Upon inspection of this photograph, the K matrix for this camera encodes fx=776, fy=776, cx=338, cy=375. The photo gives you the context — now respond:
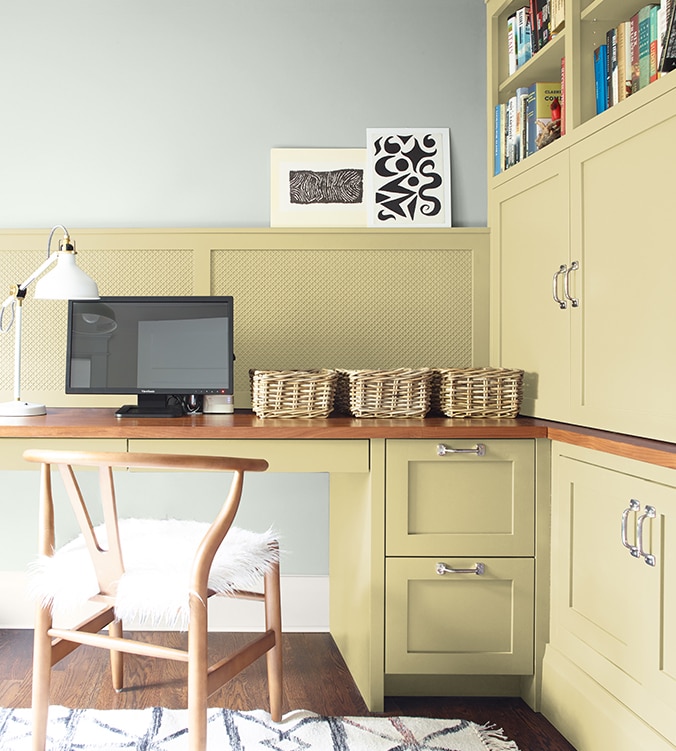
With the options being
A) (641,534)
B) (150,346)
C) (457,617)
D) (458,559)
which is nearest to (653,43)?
(641,534)

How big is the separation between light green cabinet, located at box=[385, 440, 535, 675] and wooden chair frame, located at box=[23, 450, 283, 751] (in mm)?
449

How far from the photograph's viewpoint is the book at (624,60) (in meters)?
1.97

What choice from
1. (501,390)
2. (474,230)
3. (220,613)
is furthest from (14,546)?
(474,230)

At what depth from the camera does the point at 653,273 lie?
179 centimetres

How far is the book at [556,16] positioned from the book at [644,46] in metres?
0.40

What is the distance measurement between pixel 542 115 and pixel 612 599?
1.52m

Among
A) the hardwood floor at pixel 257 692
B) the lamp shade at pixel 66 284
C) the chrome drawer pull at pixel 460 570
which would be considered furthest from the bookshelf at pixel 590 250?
the lamp shade at pixel 66 284

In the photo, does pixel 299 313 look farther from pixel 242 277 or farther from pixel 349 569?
pixel 349 569

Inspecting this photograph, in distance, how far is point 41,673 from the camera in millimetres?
1810

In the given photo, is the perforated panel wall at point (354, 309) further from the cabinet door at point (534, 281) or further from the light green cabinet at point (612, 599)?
the light green cabinet at point (612, 599)

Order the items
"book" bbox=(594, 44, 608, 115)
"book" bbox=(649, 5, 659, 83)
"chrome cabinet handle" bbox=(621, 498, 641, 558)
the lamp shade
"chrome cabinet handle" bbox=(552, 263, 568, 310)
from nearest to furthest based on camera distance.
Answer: "chrome cabinet handle" bbox=(621, 498, 641, 558) → "book" bbox=(649, 5, 659, 83) → "book" bbox=(594, 44, 608, 115) → "chrome cabinet handle" bbox=(552, 263, 568, 310) → the lamp shade

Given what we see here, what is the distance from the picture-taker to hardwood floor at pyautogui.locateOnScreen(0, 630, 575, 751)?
2139mm

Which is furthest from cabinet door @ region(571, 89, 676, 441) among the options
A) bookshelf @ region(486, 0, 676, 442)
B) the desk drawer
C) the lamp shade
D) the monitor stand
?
the lamp shade

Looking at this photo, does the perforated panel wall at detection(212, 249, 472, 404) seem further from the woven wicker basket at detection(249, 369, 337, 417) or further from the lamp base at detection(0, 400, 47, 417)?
the lamp base at detection(0, 400, 47, 417)
